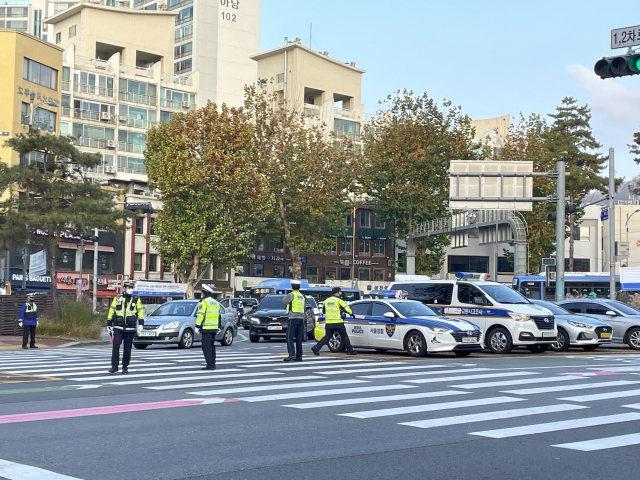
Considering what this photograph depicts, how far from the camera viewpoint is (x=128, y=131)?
79.3 metres

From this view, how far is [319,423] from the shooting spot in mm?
10125

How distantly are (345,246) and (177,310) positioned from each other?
6049 centimetres

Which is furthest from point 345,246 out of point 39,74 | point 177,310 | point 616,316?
point 616,316

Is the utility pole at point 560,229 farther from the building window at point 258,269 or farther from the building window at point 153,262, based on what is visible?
the building window at point 258,269

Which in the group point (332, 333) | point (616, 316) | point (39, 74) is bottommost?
point (332, 333)

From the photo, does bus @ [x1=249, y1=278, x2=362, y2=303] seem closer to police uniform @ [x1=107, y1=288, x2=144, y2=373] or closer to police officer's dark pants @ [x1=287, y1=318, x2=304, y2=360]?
police officer's dark pants @ [x1=287, y1=318, x2=304, y2=360]

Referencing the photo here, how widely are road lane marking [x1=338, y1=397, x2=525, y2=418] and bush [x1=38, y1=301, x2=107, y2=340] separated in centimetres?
2217

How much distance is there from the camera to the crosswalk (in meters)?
10.1

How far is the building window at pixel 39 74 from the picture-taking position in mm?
59750

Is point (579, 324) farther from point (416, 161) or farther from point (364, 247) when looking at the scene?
point (364, 247)

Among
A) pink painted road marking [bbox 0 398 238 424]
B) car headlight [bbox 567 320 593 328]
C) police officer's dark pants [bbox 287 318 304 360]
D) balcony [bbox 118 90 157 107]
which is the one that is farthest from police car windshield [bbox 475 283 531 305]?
balcony [bbox 118 90 157 107]

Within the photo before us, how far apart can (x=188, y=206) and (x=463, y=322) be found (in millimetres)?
35897

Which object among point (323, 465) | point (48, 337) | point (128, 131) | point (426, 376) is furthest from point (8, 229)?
point (128, 131)

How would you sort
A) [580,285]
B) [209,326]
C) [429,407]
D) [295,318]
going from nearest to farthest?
[429,407] < [209,326] < [295,318] < [580,285]
